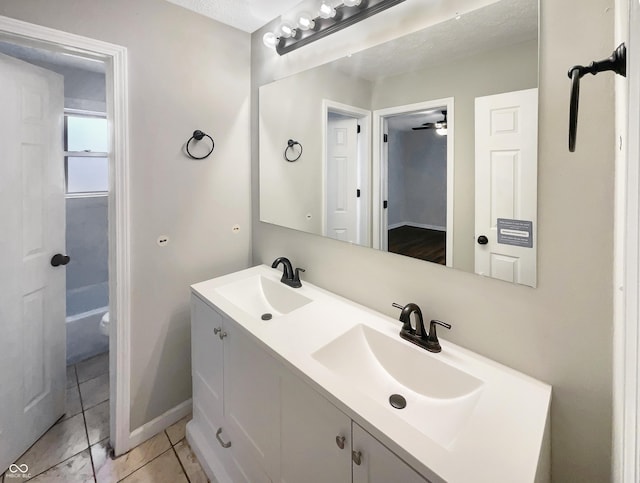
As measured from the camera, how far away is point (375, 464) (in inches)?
29.0

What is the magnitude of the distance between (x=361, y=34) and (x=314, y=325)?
1268 mm

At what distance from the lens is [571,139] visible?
0.62 m

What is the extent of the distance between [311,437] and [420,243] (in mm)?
761

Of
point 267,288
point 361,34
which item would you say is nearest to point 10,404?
point 267,288

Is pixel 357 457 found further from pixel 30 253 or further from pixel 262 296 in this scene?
pixel 30 253

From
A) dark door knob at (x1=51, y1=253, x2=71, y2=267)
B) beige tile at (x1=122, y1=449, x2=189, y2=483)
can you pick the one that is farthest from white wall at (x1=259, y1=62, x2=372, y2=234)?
beige tile at (x1=122, y1=449, x2=189, y2=483)

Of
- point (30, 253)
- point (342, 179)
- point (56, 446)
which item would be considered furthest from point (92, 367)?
point (342, 179)

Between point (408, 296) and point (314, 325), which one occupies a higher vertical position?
point (408, 296)

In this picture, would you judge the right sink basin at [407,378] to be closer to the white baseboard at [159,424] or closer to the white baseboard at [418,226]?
the white baseboard at [418,226]

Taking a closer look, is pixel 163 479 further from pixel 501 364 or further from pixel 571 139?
pixel 571 139

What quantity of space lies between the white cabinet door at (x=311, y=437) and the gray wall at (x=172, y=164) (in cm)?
106

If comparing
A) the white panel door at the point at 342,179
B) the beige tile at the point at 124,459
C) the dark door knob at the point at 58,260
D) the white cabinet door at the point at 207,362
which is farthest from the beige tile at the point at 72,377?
the white panel door at the point at 342,179

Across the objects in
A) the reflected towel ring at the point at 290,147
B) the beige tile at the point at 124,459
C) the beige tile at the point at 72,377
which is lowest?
the beige tile at the point at 124,459

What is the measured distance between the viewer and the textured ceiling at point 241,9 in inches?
62.2
